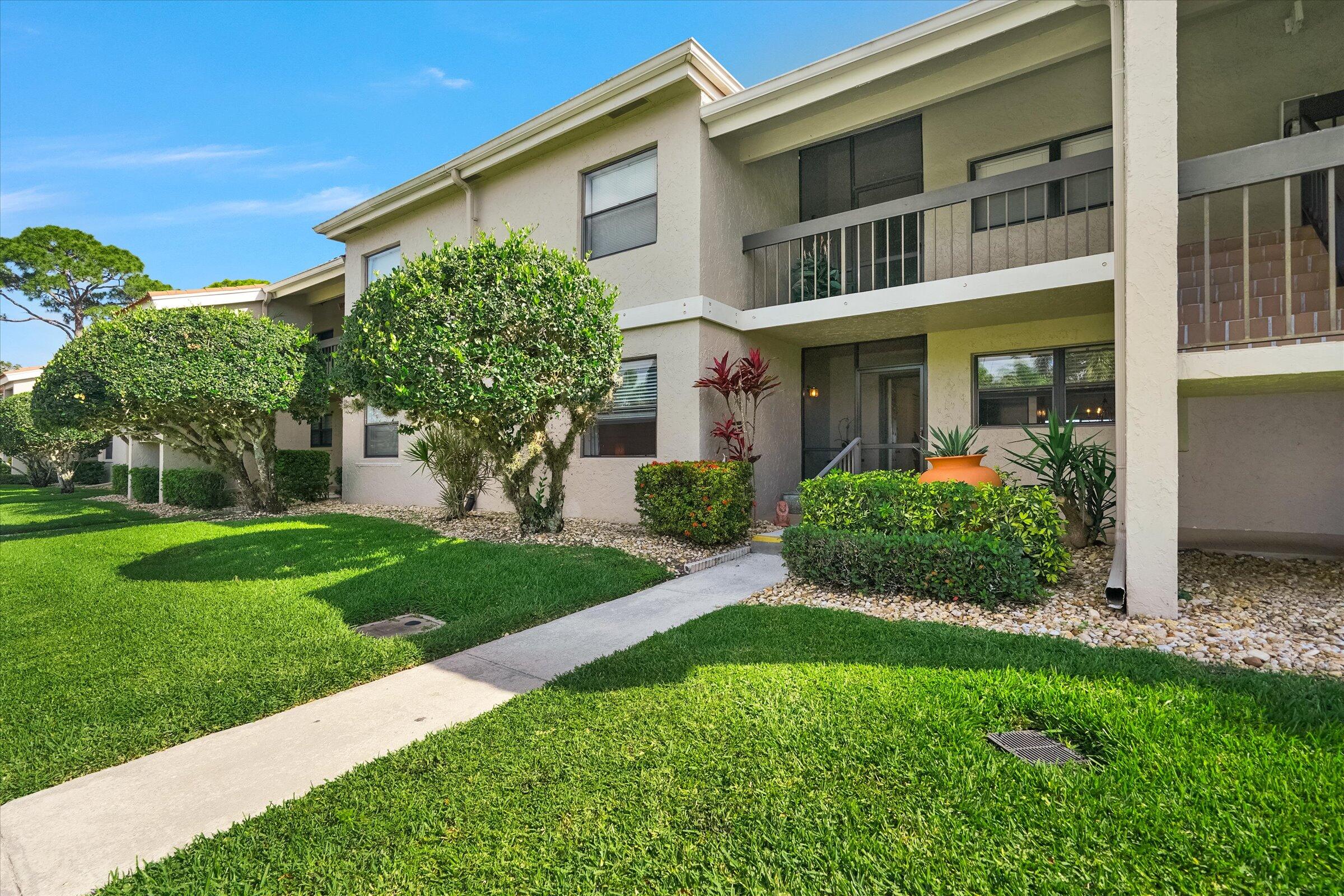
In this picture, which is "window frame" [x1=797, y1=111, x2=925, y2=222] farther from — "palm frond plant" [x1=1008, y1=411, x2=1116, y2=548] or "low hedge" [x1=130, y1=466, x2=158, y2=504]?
"low hedge" [x1=130, y1=466, x2=158, y2=504]

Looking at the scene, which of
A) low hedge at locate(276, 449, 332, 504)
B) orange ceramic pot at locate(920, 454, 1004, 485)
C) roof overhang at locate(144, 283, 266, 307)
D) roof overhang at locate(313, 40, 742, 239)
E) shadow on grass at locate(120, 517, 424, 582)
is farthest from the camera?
roof overhang at locate(144, 283, 266, 307)

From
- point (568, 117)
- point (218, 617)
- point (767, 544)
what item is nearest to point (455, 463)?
point (218, 617)

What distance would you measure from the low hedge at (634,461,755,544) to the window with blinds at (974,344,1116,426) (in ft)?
11.9

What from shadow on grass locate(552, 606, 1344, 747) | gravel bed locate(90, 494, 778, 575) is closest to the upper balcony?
gravel bed locate(90, 494, 778, 575)

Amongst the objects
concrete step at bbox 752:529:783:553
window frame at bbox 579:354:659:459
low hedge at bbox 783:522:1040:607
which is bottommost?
concrete step at bbox 752:529:783:553

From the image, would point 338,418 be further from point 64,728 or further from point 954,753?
point 954,753

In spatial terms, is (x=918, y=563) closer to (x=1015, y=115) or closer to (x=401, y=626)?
(x=401, y=626)

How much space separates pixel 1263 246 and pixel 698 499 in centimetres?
668

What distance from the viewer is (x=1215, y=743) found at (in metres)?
2.34

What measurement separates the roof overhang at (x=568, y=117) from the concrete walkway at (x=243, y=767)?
23.4 ft

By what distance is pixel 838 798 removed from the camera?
2.07 m

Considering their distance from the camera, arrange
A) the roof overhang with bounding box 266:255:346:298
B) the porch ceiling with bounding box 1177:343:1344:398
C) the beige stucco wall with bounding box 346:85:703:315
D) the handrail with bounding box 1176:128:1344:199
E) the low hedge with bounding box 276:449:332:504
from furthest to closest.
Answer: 1. the roof overhang with bounding box 266:255:346:298
2. the low hedge with bounding box 276:449:332:504
3. the beige stucco wall with bounding box 346:85:703:315
4. the handrail with bounding box 1176:128:1344:199
5. the porch ceiling with bounding box 1177:343:1344:398

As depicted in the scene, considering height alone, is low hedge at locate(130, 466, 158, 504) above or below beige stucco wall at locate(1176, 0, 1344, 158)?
below

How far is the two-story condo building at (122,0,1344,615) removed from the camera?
413 centimetres
